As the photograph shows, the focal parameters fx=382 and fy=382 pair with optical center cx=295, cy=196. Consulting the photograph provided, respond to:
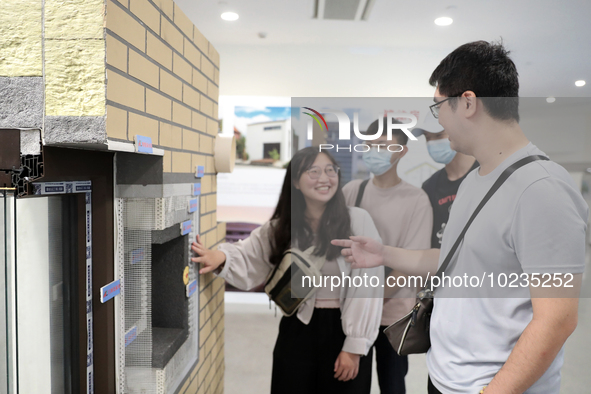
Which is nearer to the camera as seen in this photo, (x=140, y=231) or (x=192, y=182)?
(x=140, y=231)

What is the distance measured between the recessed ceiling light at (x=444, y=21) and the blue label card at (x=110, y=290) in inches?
94.6

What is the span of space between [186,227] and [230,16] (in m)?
1.95

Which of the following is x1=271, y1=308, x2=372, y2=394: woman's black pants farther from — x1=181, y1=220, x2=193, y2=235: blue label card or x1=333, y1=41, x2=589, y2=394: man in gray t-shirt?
x1=181, y1=220, x2=193, y2=235: blue label card

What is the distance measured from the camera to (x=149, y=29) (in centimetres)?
117

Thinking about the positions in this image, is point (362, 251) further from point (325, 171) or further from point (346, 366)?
point (346, 366)

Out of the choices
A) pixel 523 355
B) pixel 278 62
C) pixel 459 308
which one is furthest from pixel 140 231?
pixel 278 62

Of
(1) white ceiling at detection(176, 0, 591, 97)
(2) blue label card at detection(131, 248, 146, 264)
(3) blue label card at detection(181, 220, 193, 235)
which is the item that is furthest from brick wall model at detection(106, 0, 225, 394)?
(1) white ceiling at detection(176, 0, 591, 97)

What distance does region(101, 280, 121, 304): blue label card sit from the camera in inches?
45.1

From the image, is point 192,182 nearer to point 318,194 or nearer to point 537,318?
point 318,194

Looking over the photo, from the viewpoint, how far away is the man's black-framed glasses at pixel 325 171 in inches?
55.1

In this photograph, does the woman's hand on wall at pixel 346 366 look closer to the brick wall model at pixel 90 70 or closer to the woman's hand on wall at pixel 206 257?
the woman's hand on wall at pixel 206 257

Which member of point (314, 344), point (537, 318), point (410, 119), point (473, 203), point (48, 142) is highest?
point (410, 119)

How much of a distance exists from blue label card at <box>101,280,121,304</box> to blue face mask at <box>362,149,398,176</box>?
3.05 feet

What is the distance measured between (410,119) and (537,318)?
0.72m
